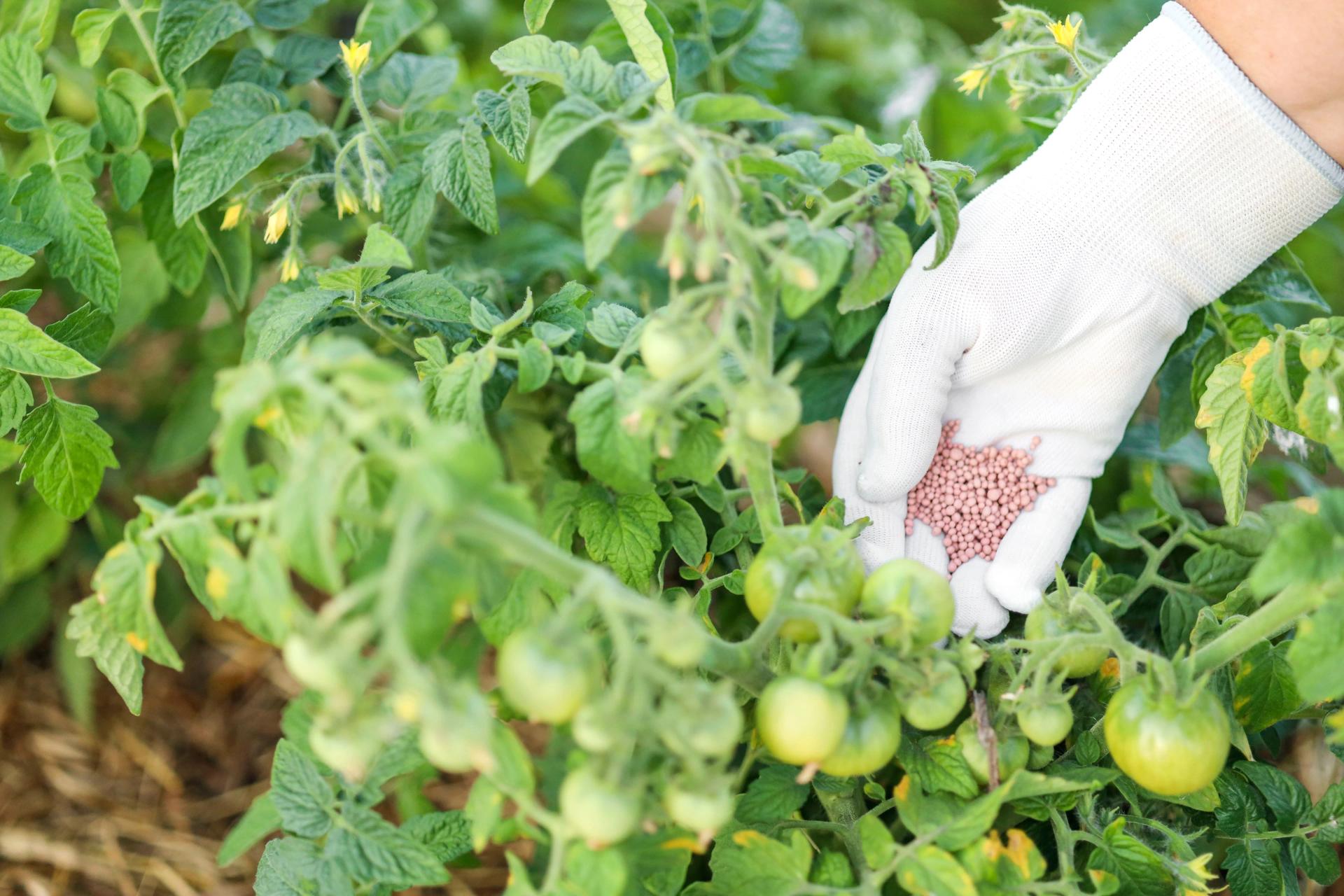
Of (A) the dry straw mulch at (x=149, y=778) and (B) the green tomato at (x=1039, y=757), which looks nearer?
(B) the green tomato at (x=1039, y=757)

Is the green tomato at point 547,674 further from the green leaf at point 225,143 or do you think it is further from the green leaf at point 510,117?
the green leaf at point 225,143

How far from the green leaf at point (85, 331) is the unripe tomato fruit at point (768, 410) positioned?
2.40 feet

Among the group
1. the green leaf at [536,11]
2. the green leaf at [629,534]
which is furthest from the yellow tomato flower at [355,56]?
the green leaf at [629,534]

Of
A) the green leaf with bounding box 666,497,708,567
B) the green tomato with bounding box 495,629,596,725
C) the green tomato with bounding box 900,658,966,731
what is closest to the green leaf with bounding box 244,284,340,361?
the green leaf with bounding box 666,497,708,567

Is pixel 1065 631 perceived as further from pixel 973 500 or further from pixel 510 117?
pixel 510 117

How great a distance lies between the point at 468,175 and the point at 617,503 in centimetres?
33

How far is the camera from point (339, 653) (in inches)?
20.0

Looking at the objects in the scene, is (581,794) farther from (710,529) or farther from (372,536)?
(710,529)

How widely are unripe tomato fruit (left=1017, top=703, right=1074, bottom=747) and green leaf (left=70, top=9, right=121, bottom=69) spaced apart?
3.57 feet

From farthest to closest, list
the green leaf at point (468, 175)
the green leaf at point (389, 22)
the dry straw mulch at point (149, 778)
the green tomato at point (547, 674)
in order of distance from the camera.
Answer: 1. the dry straw mulch at point (149, 778)
2. the green leaf at point (389, 22)
3. the green leaf at point (468, 175)
4. the green tomato at point (547, 674)

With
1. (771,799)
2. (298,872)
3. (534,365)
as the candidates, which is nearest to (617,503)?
(534,365)

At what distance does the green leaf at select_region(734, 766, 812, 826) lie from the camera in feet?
2.79

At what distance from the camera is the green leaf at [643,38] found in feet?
2.91

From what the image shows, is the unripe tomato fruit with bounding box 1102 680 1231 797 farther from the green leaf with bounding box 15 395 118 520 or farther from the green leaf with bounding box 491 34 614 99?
the green leaf with bounding box 15 395 118 520
